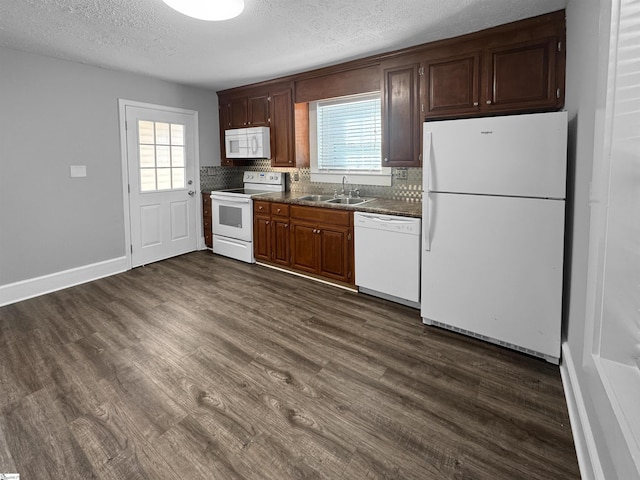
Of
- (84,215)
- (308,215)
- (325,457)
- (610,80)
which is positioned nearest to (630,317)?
(610,80)

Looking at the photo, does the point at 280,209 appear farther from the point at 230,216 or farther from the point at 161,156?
the point at 161,156

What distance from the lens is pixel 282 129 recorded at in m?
4.50

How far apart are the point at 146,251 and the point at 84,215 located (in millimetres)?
861

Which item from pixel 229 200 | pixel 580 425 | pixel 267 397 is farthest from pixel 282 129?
pixel 580 425

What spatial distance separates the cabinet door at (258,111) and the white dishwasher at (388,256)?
2.09 metres

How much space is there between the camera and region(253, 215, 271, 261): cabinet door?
4.39 meters

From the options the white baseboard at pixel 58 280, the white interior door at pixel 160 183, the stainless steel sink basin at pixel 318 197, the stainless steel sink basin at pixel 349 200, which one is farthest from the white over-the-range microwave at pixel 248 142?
the white baseboard at pixel 58 280

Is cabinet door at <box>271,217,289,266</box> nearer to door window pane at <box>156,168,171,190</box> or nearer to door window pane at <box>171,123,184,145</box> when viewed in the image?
door window pane at <box>156,168,171,190</box>

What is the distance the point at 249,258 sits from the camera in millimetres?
4629

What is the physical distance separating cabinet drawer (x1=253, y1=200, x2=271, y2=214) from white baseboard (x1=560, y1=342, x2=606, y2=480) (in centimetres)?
322

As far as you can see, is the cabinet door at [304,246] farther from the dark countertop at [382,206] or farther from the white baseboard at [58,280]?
the white baseboard at [58,280]

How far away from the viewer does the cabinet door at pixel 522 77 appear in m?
2.61

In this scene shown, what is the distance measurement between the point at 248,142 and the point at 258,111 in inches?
16.8

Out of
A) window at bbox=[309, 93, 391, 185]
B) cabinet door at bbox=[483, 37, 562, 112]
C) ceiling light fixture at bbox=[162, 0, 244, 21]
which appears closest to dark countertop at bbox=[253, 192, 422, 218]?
window at bbox=[309, 93, 391, 185]
